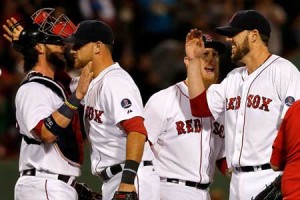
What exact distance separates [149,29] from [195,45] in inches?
203

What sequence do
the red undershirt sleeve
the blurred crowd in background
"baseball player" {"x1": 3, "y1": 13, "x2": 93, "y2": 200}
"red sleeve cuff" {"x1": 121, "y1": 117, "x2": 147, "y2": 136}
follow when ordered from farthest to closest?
the blurred crowd in background < "baseball player" {"x1": 3, "y1": 13, "x2": 93, "y2": 200} < "red sleeve cuff" {"x1": 121, "y1": 117, "x2": 147, "y2": 136} < the red undershirt sleeve

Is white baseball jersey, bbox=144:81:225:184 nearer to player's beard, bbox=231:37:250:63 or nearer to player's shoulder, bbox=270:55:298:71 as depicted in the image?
player's beard, bbox=231:37:250:63

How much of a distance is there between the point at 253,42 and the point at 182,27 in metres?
5.22

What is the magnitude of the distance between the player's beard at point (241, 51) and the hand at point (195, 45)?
0.89 ft

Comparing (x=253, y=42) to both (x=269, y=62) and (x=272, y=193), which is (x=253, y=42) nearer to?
(x=269, y=62)

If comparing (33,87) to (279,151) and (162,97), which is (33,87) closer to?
(162,97)

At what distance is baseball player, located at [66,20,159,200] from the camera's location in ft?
19.2

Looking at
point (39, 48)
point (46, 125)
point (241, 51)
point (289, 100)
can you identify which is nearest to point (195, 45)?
point (241, 51)

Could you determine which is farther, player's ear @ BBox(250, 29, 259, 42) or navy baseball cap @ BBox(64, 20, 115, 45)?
player's ear @ BBox(250, 29, 259, 42)

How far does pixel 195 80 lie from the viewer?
6.49 meters

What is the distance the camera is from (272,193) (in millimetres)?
5898

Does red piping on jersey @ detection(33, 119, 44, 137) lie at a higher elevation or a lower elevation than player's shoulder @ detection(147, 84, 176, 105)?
lower

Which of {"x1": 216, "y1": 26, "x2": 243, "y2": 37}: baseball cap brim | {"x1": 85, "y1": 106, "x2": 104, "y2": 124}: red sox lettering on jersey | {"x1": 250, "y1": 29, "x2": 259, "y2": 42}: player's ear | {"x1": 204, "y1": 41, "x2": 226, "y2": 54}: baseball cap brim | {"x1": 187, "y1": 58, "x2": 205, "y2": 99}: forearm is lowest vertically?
{"x1": 85, "y1": 106, "x2": 104, "y2": 124}: red sox lettering on jersey

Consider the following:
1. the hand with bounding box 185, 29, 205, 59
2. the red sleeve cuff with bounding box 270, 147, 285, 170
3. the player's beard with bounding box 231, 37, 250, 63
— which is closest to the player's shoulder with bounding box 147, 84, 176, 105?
the hand with bounding box 185, 29, 205, 59
